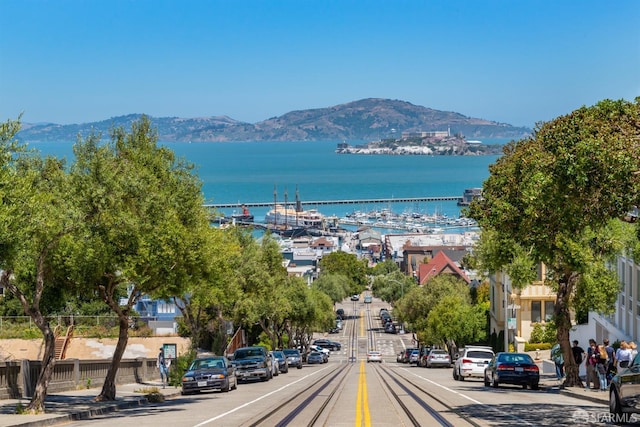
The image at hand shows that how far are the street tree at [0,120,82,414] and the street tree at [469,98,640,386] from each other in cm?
1120

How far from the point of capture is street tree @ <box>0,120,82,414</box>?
866 inches

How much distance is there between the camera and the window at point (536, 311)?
69.8 m

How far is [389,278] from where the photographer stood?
15312 centimetres

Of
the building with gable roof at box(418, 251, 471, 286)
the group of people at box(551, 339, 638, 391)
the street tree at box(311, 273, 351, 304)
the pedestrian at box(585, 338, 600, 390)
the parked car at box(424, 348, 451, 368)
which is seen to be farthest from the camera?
the street tree at box(311, 273, 351, 304)

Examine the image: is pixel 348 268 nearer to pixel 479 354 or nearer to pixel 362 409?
pixel 479 354

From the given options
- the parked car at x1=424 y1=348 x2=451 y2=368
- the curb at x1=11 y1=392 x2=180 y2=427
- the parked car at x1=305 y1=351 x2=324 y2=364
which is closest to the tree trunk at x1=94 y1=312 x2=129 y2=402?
the curb at x1=11 y1=392 x2=180 y2=427

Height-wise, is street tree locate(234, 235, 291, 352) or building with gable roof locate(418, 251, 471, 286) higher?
building with gable roof locate(418, 251, 471, 286)

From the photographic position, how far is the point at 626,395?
1988 centimetres

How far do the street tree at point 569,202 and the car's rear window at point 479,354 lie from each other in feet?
15.0

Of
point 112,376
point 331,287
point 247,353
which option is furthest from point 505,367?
point 331,287

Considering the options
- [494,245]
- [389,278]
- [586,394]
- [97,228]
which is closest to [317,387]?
[494,245]

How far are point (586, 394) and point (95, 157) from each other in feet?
54.4

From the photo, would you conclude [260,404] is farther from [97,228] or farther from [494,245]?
[494,245]

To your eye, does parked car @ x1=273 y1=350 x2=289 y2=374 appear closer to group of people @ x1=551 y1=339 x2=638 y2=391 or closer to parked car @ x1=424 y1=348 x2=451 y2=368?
parked car @ x1=424 y1=348 x2=451 y2=368
